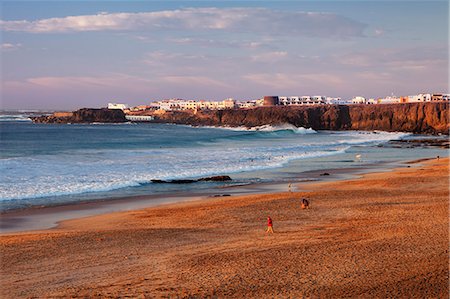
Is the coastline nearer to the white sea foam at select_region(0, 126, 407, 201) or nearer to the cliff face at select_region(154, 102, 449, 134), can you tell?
the white sea foam at select_region(0, 126, 407, 201)

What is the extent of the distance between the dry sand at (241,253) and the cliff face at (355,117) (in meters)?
80.2

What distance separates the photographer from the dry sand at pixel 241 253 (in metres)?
10.6

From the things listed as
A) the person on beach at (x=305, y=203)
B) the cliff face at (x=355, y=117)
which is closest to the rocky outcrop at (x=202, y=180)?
the person on beach at (x=305, y=203)

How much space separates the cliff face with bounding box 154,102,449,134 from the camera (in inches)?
4008

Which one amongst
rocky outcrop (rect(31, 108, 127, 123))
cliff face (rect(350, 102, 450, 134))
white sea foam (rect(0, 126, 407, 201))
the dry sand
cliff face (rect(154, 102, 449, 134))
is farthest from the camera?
rocky outcrop (rect(31, 108, 127, 123))

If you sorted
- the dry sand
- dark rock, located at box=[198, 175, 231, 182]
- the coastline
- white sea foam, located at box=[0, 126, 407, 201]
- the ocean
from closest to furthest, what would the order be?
the dry sand < the coastline < the ocean < white sea foam, located at box=[0, 126, 407, 201] < dark rock, located at box=[198, 175, 231, 182]

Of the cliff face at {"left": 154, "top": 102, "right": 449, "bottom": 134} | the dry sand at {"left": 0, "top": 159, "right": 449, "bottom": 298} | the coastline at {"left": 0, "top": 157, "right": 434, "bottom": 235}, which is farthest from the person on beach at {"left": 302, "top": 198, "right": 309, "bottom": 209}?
the cliff face at {"left": 154, "top": 102, "right": 449, "bottom": 134}

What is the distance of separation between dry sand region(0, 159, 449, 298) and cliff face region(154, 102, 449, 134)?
80.2m

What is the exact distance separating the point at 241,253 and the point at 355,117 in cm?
10624

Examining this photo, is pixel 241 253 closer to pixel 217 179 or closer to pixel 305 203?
pixel 305 203

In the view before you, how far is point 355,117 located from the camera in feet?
380

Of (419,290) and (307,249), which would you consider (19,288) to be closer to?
(307,249)

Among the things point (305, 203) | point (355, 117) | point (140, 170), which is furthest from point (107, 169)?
point (355, 117)

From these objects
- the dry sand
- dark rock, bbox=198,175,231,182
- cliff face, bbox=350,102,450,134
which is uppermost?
cliff face, bbox=350,102,450,134
